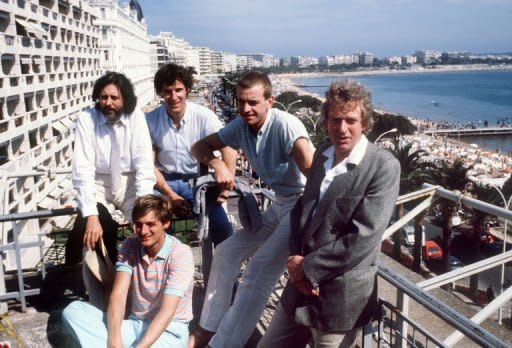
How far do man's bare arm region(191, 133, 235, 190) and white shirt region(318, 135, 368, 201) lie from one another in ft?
3.19

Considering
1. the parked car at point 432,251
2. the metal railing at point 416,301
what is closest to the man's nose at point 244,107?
the metal railing at point 416,301

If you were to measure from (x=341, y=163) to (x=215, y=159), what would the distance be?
128cm

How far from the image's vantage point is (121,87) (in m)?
3.26

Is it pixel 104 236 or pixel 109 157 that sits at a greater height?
pixel 109 157

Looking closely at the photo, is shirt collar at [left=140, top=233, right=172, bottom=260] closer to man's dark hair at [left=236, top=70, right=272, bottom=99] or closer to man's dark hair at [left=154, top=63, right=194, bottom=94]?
man's dark hair at [left=236, top=70, right=272, bottom=99]

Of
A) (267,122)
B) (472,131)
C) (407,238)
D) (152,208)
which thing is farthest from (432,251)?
(472,131)

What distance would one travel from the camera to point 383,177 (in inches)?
82.6

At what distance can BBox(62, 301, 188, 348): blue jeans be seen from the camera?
2.72 metres

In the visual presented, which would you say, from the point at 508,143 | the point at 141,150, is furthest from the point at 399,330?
the point at 508,143

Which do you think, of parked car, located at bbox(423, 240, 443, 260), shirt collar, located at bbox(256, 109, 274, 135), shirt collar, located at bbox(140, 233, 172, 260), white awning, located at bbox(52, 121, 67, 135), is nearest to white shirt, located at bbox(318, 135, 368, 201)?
shirt collar, located at bbox(256, 109, 274, 135)

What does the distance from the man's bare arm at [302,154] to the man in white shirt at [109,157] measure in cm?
111

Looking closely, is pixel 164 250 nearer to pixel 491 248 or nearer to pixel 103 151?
pixel 103 151

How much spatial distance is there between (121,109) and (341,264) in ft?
6.47

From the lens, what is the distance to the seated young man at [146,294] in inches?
107
